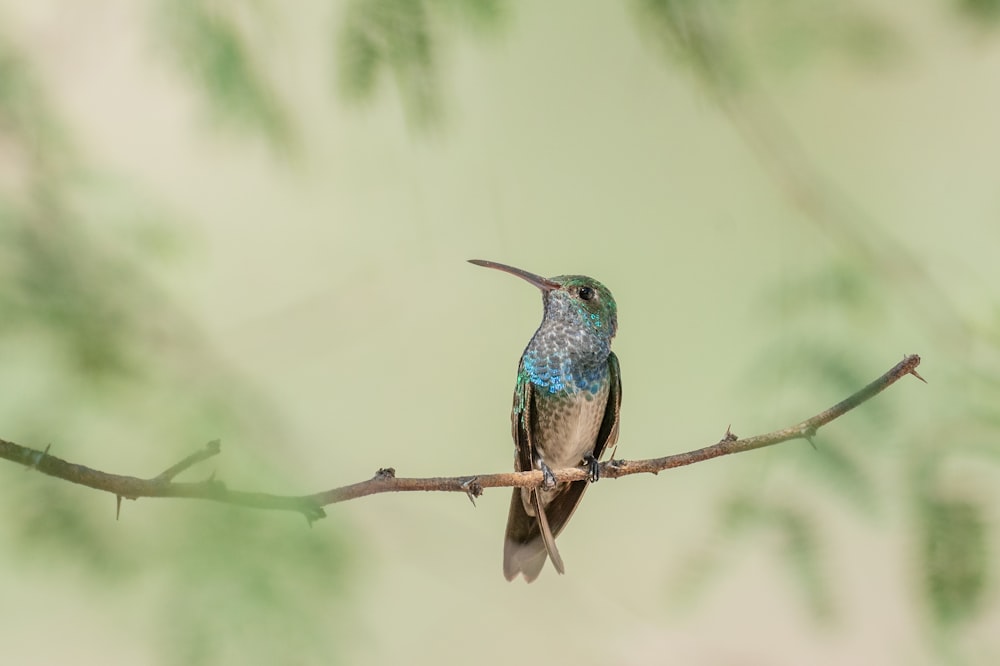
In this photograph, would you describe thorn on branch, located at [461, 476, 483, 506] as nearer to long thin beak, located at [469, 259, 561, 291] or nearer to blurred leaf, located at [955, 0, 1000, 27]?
long thin beak, located at [469, 259, 561, 291]

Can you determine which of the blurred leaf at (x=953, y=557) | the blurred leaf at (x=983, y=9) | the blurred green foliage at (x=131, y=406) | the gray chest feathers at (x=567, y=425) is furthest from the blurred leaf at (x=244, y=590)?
the blurred leaf at (x=983, y=9)

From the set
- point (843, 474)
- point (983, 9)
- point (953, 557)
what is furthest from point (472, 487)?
point (983, 9)

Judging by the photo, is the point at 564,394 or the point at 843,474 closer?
the point at 843,474

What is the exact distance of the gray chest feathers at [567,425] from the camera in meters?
1.84

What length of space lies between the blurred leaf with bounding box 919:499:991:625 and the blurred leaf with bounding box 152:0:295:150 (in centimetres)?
133

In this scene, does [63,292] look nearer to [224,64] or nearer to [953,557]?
[224,64]

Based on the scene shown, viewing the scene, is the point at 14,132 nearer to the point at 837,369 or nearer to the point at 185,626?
the point at 185,626

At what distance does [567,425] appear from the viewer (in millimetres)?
1851

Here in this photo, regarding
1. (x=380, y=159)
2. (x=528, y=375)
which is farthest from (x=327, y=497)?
(x=380, y=159)

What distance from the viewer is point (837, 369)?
1793 millimetres

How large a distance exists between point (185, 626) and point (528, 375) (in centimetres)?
93

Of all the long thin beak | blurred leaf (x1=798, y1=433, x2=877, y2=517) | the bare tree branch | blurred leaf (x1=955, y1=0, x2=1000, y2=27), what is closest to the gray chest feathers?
the long thin beak

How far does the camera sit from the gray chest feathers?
1.84 metres

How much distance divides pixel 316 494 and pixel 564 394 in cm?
88
